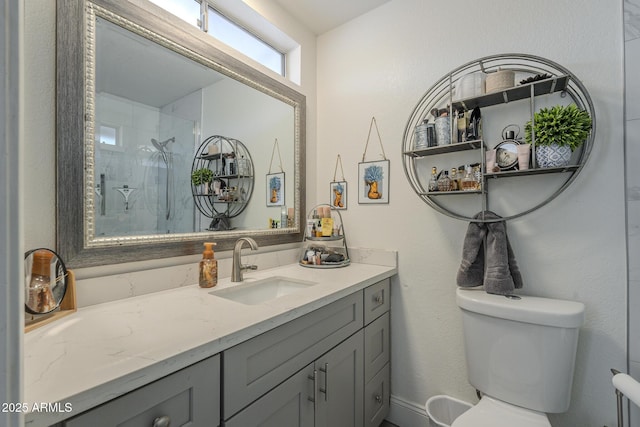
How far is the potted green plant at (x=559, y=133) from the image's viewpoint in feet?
3.43

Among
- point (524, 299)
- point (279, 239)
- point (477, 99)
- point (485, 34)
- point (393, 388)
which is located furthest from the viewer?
point (279, 239)

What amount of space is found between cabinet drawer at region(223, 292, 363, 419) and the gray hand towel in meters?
0.58

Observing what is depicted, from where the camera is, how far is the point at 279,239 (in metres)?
1.75

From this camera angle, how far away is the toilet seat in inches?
39.7

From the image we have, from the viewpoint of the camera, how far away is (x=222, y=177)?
144cm

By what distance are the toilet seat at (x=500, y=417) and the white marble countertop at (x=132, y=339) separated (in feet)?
2.05

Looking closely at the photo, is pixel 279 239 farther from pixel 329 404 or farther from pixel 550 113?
pixel 550 113

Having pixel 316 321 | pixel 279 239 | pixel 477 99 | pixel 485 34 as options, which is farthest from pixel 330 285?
pixel 485 34

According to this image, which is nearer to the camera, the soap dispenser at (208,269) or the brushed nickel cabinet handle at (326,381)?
the brushed nickel cabinet handle at (326,381)

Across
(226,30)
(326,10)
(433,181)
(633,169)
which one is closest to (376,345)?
(433,181)

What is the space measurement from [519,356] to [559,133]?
87cm

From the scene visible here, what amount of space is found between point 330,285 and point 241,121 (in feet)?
3.27
